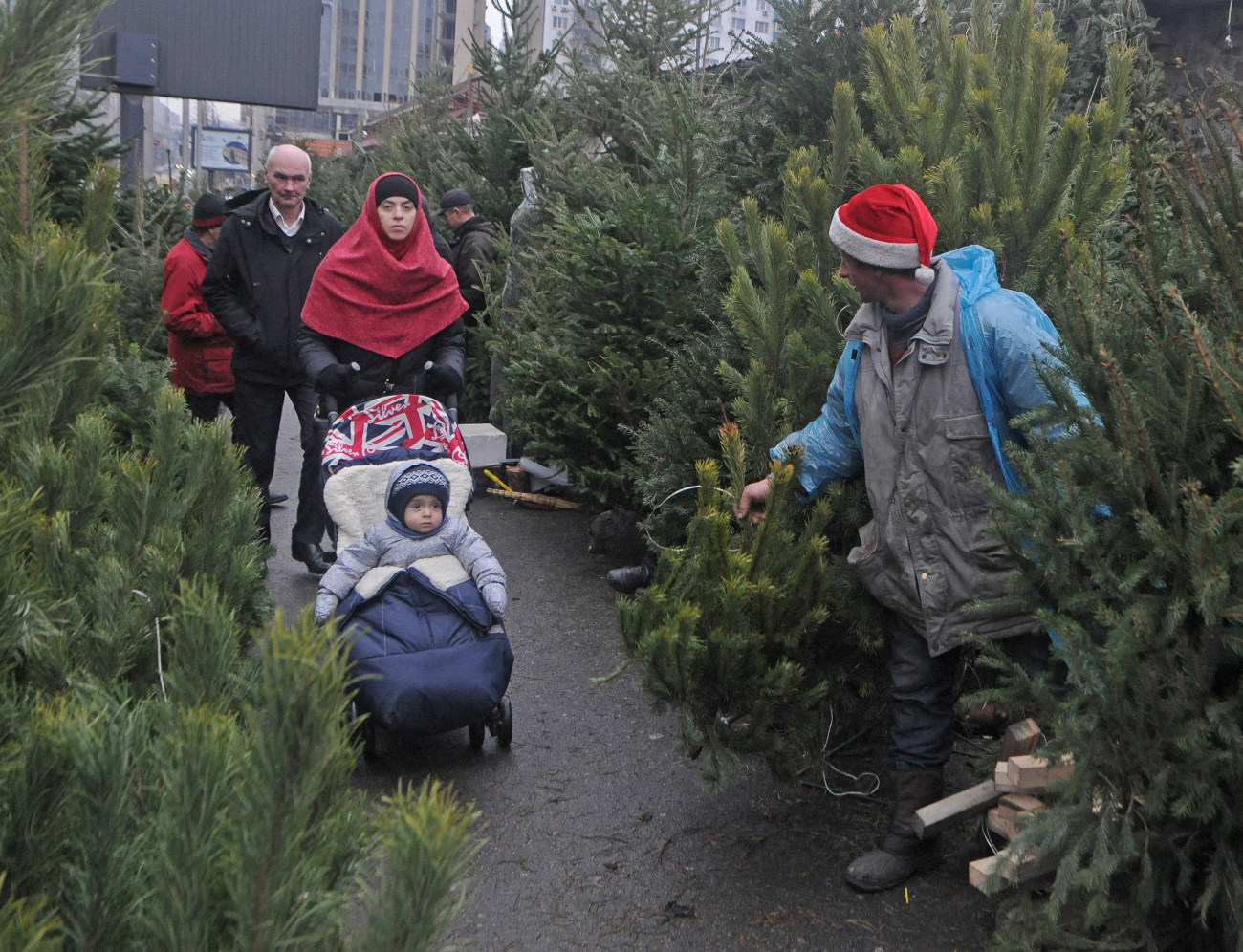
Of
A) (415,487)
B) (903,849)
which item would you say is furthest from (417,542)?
(903,849)

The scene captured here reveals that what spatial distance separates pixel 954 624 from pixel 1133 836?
40.5 inches

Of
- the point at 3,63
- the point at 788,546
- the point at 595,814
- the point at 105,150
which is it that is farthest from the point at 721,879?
the point at 105,150

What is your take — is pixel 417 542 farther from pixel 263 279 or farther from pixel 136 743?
pixel 136 743

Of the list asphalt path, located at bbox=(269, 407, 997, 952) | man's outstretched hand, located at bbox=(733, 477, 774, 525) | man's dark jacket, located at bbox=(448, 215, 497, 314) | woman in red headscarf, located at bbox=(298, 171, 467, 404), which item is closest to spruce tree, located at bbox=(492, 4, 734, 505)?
man's dark jacket, located at bbox=(448, 215, 497, 314)

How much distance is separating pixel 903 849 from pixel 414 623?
6.18 ft

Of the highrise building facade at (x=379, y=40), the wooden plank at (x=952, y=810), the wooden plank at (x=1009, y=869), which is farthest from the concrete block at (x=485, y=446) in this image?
the highrise building facade at (x=379, y=40)

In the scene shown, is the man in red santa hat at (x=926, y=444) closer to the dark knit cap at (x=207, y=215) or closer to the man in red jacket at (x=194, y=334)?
the man in red jacket at (x=194, y=334)

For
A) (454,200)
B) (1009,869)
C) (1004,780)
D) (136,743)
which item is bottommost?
(1004,780)

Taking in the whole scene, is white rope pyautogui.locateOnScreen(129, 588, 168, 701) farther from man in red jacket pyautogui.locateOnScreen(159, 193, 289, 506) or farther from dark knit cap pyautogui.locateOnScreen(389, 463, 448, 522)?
man in red jacket pyautogui.locateOnScreen(159, 193, 289, 506)

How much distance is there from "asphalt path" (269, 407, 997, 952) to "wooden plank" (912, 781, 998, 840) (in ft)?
0.69

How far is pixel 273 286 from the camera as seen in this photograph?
6.53 metres

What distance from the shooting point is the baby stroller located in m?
4.25

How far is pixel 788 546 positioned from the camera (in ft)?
12.5

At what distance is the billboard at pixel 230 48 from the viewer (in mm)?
15703
